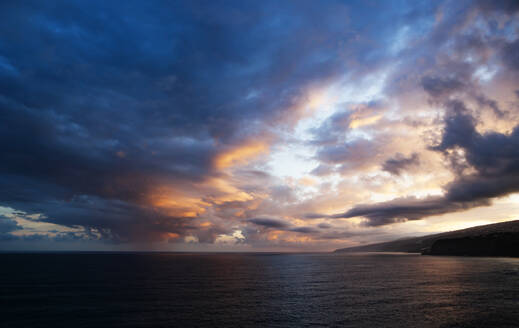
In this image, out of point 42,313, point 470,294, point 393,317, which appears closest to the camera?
point 393,317

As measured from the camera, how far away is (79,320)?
49156 mm

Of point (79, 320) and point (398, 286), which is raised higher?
point (79, 320)

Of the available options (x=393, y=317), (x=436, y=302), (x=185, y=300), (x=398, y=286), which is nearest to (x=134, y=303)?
(x=185, y=300)

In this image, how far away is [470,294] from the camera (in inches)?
2719

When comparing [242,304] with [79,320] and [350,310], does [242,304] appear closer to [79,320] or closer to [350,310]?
[350,310]

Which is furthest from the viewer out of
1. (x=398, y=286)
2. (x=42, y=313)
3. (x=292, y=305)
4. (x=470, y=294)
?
(x=398, y=286)

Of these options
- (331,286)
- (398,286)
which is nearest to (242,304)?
(331,286)

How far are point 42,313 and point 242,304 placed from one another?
3906 centimetres

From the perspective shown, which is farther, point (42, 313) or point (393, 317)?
point (42, 313)

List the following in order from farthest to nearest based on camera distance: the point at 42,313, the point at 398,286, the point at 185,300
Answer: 1. the point at 398,286
2. the point at 185,300
3. the point at 42,313

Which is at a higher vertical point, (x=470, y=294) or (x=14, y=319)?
(x=14, y=319)

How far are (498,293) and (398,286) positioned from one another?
Result: 23.3 meters

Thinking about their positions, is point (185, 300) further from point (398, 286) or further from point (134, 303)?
point (398, 286)

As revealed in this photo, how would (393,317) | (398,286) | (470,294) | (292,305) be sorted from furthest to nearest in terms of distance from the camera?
(398,286), (470,294), (292,305), (393,317)
